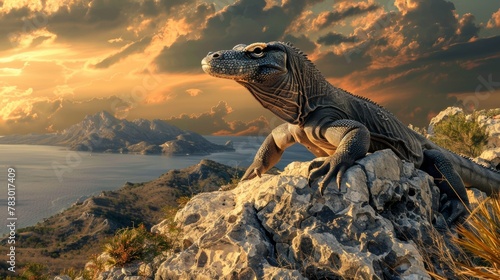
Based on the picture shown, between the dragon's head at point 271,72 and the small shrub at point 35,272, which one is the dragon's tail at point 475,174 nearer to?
the dragon's head at point 271,72

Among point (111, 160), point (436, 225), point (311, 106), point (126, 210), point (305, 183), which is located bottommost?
point (111, 160)

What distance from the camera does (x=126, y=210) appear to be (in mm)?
80438

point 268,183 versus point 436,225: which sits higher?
point 268,183

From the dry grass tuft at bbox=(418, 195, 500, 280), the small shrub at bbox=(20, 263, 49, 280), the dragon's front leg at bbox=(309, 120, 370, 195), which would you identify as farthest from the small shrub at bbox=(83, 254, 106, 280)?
the dry grass tuft at bbox=(418, 195, 500, 280)

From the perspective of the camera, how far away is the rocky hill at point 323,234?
5.09 m

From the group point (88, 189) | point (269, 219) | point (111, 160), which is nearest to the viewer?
point (269, 219)

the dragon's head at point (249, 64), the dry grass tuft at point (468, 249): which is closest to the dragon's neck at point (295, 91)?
the dragon's head at point (249, 64)

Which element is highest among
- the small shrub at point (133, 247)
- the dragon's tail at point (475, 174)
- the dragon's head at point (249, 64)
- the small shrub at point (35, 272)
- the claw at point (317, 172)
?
the dragon's head at point (249, 64)

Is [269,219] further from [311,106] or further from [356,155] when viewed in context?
[311,106]

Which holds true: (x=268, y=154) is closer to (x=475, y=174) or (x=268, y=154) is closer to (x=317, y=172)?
(x=317, y=172)

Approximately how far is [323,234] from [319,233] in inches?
2.0

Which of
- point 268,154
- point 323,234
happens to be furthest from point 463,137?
point 323,234

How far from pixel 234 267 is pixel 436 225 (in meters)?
3.69

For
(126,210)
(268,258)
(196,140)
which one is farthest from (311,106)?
(196,140)
